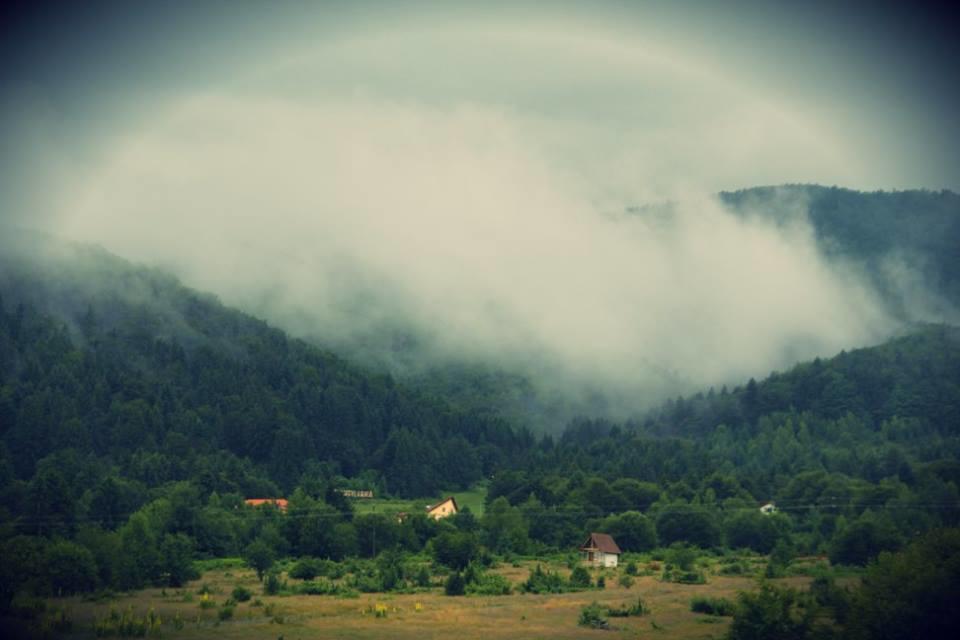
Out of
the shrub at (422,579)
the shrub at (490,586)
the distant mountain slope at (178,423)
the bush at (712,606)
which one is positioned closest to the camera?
the bush at (712,606)

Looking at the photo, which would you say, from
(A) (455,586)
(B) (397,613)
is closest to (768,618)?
(B) (397,613)

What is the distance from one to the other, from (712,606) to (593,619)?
10.0 meters

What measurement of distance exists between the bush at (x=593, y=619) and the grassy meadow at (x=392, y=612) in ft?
2.21

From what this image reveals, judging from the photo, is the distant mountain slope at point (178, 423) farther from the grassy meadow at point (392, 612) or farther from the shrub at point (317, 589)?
the grassy meadow at point (392, 612)

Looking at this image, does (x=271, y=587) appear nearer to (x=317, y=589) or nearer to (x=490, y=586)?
(x=317, y=589)

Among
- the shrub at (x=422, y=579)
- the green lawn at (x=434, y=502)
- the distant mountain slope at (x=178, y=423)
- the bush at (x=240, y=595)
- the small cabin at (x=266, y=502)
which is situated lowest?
the shrub at (x=422, y=579)

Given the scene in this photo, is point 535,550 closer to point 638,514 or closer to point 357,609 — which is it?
point 638,514

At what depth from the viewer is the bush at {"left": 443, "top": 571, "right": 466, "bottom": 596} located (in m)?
77.7

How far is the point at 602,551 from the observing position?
9994 centimetres

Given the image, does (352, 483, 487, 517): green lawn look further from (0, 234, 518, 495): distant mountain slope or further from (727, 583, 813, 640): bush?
(727, 583, 813, 640): bush

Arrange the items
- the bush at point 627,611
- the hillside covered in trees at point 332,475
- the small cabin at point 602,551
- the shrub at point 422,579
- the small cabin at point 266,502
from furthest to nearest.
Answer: the small cabin at point 266,502
the small cabin at point 602,551
the hillside covered in trees at point 332,475
the shrub at point 422,579
the bush at point 627,611

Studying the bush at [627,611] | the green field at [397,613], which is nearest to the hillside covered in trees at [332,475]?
the green field at [397,613]

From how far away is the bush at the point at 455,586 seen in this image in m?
77.7

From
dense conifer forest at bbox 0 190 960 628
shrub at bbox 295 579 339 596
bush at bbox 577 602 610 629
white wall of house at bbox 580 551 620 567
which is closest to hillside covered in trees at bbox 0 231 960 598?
dense conifer forest at bbox 0 190 960 628
